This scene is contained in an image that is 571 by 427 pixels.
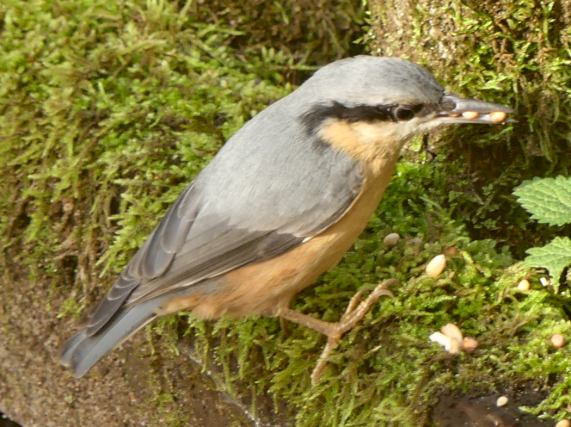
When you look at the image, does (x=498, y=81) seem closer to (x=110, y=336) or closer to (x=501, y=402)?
(x=501, y=402)

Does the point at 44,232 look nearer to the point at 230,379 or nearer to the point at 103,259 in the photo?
the point at 103,259

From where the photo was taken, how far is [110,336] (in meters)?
2.63

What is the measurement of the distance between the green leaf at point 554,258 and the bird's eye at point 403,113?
0.52 metres

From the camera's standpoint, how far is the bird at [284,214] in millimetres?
2619

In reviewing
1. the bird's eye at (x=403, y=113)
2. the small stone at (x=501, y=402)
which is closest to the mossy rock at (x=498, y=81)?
the bird's eye at (x=403, y=113)

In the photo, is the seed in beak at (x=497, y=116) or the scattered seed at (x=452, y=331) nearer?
the scattered seed at (x=452, y=331)

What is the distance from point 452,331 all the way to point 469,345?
59 mm

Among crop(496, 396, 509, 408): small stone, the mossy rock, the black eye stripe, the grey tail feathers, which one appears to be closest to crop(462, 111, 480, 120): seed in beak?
the black eye stripe

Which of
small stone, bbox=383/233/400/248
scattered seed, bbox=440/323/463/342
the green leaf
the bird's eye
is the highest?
the bird's eye

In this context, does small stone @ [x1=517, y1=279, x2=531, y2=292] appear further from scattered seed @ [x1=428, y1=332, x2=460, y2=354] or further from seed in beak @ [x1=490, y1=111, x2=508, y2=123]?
seed in beak @ [x1=490, y1=111, x2=508, y2=123]

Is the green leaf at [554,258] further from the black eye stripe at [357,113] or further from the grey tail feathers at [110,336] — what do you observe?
the grey tail feathers at [110,336]

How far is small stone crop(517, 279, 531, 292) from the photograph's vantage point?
2551mm

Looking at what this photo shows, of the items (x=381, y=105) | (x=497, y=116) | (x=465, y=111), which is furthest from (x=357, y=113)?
(x=497, y=116)

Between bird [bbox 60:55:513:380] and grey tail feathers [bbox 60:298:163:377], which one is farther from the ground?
bird [bbox 60:55:513:380]
